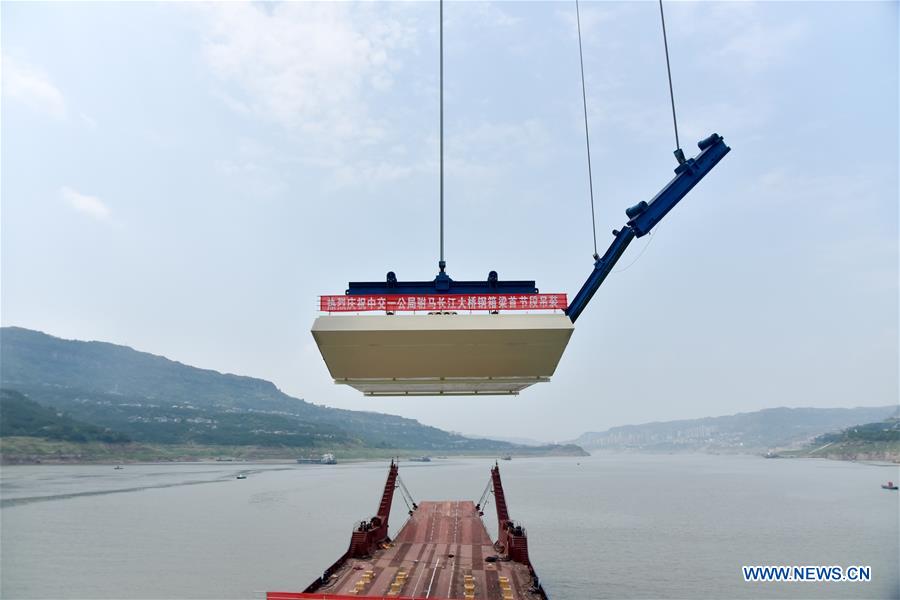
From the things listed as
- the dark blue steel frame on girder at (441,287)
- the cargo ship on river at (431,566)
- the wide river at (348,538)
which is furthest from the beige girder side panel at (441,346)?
the wide river at (348,538)

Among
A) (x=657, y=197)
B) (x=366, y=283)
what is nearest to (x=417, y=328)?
(x=366, y=283)

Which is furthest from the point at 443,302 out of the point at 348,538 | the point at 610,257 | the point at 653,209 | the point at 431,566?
the point at 348,538

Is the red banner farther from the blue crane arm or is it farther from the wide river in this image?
the wide river

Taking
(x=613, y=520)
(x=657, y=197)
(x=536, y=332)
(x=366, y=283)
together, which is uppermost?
(x=657, y=197)

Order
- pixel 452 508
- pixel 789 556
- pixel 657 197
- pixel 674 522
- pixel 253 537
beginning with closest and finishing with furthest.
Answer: pixel 657 197 < pixel 789 556 < pixel 253 537 < pixel 452 508 < pixel 674 522

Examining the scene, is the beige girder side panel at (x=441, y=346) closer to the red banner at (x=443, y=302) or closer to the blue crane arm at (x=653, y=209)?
the red banner at (x=443, y=302)

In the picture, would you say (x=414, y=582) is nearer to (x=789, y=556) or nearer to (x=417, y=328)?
(x=417, y=328)

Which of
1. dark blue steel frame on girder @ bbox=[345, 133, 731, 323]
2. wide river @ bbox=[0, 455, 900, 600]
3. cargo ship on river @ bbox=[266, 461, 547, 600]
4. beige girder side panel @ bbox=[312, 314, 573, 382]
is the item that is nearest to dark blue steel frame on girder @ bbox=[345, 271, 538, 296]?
dark blue steel frame on girder @ bbox=[345, 133, 731, 323]
